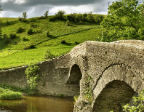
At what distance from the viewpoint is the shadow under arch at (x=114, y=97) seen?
1302cm

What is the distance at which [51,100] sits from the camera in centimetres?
2436

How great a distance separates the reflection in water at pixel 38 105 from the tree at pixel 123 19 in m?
9.16

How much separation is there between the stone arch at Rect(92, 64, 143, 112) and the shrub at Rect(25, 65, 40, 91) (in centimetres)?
1212

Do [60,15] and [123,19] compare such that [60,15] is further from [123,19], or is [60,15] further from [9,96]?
[9,96]

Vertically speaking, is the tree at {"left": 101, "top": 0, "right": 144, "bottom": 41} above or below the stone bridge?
above

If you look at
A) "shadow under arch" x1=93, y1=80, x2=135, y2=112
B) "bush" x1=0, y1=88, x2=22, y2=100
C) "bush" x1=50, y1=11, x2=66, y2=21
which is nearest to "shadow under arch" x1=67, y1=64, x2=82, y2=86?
"bush" x1=0, y1=88, x2=22, y2=100

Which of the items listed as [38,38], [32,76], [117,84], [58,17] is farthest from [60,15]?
[117,84]

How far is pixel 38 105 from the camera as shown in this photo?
22172mm

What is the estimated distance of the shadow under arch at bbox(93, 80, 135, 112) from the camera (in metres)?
13.0

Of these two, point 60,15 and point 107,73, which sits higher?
point 60,15

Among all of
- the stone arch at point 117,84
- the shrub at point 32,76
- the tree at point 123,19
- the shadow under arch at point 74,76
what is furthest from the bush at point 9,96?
the tree at point 123,19

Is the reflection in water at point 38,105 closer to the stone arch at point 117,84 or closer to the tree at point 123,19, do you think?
the stone arch at point 117,84

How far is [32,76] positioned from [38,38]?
26.8m

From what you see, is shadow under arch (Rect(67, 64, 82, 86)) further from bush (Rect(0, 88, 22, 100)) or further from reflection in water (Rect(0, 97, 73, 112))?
bush (Rect(0, 88, 22, 100))
